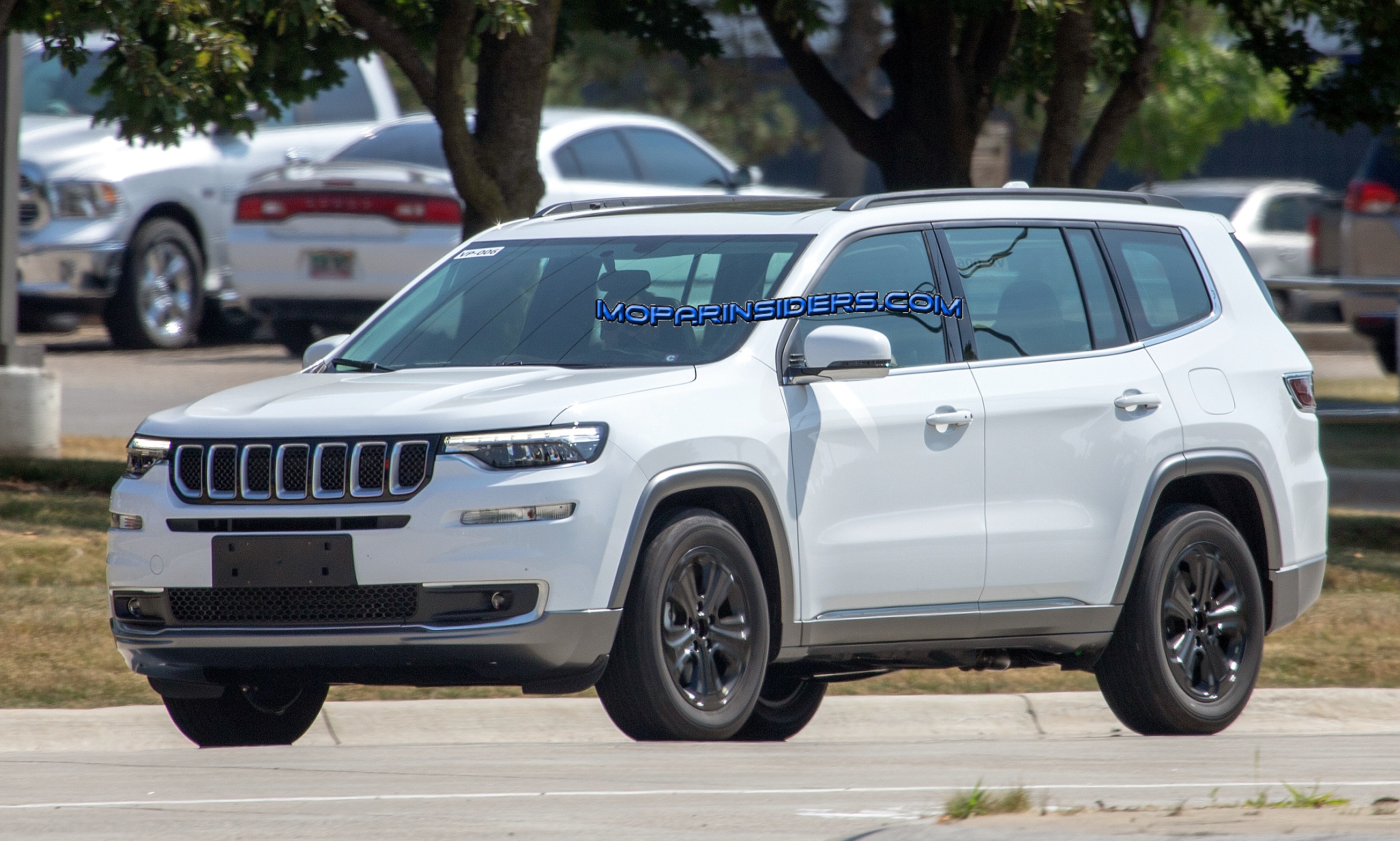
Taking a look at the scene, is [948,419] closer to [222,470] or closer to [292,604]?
[292,604]

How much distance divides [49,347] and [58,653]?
11.0m

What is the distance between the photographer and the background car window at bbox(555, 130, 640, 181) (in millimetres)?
15508

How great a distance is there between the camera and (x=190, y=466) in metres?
5.92

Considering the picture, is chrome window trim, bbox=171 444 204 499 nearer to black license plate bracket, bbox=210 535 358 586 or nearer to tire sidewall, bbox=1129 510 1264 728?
black license plate bracket, bbox=210 535 358 586

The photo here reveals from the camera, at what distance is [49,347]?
18.4 meters

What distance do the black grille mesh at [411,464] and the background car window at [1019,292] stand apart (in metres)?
1.94

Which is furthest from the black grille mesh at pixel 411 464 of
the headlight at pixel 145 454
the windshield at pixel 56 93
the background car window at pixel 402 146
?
the windshield at pixel 56 93

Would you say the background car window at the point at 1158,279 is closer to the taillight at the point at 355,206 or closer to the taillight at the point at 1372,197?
the taillight at the point at 355,206

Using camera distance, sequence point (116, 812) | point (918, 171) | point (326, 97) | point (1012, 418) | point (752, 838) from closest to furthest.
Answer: point (752, 838) < point (116, 812) < point (1012, 418) < point (918, 171) < point (326, 97)

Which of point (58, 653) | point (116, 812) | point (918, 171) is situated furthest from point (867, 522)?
point (918, 171)

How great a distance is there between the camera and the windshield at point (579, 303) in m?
6.38

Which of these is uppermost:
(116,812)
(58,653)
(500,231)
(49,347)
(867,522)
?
(500,231)

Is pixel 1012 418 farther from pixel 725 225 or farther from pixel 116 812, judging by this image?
pixel 116 812

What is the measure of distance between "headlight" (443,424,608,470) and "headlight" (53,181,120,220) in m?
10.7
